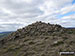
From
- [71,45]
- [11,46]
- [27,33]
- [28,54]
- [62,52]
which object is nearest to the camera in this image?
[62,52]

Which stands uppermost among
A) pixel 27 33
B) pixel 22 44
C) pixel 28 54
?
pixel 27 33

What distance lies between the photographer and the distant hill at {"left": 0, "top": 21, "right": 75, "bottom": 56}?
31.1 m

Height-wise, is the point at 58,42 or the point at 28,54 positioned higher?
A: the point at 58,42

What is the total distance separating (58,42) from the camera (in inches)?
1371

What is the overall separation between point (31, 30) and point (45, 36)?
972 centimetres

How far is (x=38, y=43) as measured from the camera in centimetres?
3688

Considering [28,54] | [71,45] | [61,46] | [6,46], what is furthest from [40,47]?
[6,46]

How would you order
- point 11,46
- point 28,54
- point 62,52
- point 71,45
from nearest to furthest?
point 62,52 < point 28,54 < point 71,45 < point 11,46

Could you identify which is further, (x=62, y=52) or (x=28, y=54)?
(x=28, y=54)

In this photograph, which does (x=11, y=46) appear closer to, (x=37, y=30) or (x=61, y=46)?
(x=37, y=30)

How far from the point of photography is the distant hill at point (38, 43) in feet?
102

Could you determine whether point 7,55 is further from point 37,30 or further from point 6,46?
point 37,30

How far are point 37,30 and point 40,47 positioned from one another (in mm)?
14126

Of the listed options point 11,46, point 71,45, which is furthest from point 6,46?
point 71,45
